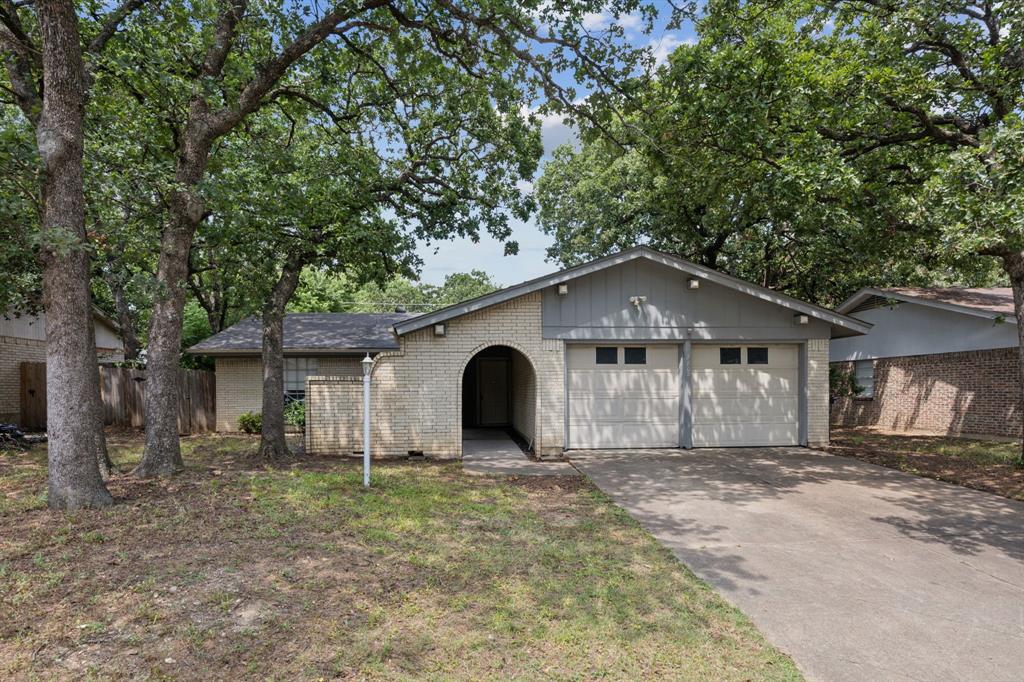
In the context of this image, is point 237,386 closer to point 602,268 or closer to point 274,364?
point 274,364

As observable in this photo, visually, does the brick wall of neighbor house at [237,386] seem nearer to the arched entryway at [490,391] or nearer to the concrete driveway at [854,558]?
the arched entryway at [490,391]

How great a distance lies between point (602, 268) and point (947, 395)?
11.2 m

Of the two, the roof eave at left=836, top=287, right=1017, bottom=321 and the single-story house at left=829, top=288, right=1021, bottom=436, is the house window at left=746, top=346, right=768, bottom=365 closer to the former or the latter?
the single-story house at left=829, top=288, right=1021, bottom=436

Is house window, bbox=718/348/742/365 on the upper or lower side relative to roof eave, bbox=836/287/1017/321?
lower

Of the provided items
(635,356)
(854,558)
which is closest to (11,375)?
(635,356)

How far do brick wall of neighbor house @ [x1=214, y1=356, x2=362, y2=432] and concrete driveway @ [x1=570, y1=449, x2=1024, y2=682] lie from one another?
10569 mm

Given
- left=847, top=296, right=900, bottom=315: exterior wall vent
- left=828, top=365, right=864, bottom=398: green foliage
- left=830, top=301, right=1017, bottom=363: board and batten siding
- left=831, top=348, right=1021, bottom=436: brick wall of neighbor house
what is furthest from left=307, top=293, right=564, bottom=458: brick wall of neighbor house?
left=828, top=365, right=864, bottom=398: green foliage

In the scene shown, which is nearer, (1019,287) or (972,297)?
(1019,287)

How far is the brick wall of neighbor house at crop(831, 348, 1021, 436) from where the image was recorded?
510 inches

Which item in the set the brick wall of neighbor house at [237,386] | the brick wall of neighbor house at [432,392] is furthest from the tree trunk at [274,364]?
the brick wall of neighbor house at [237,386]

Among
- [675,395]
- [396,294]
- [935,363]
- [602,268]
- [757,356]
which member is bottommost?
[675,395]

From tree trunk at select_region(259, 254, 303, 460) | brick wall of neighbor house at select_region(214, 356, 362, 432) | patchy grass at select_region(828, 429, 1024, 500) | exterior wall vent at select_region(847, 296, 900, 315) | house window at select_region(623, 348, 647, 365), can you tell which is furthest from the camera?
exterior wall vent at select_region(847, 296, 900, 315)

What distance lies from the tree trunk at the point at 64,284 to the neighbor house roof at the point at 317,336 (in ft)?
24.0

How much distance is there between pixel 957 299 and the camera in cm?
1452
